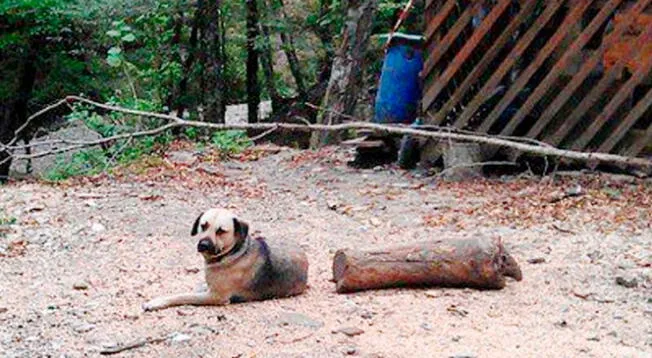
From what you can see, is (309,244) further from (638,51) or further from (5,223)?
(638,51)

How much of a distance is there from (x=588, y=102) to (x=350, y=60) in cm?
377

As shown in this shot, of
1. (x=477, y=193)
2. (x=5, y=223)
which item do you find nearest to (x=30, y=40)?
(x=5, y=223)

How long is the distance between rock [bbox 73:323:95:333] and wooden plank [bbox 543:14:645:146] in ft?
16.8

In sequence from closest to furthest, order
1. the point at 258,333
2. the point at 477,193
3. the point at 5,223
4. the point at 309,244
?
the point at 258,333, the point at 309,244, the point at 5,223, the point at 477,193

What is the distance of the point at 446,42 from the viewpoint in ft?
27.9

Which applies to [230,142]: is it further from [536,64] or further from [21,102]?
[21,102]

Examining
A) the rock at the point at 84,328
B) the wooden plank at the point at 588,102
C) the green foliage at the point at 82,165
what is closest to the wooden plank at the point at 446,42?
the wooden plank at the point at 588,102

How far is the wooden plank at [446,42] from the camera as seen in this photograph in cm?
841

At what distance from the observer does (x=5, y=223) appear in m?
6.77

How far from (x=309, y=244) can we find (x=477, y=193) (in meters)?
2.05

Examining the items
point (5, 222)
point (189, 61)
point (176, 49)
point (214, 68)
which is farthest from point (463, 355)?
point (189, 61)

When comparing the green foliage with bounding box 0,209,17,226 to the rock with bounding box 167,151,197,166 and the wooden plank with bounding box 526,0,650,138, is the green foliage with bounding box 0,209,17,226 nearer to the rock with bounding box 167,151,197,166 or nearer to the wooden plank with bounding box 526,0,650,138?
the rock with bounding box 167,151,197,166

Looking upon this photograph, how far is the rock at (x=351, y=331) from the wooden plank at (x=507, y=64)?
4.69m

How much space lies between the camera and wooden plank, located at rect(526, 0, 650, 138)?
766cm
